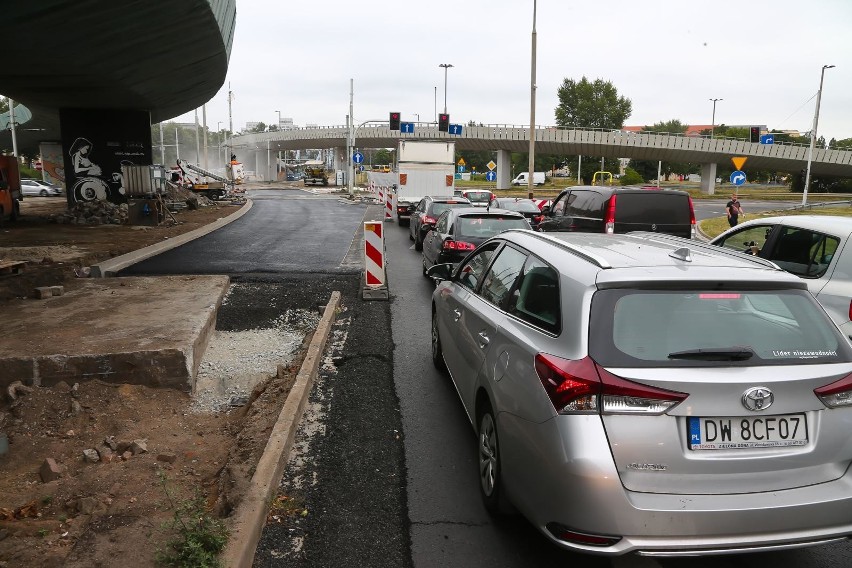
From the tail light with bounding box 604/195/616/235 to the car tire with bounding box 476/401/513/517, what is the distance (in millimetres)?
9039

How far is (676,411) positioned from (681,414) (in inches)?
1.1

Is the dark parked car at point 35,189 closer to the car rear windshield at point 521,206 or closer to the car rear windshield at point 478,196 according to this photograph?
the car rear windshield at point 478,196

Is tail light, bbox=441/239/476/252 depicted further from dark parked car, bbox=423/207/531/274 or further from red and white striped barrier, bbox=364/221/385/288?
red and white striped barrier, bbox=364/221/385/288

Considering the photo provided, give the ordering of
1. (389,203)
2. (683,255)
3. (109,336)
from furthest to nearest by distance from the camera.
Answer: (389,203) → (109,336) → (683,255)

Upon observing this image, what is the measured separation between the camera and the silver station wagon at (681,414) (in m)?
2.97

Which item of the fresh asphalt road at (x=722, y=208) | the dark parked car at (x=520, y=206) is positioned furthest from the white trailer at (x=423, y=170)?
the fresh asphalt road at (x=722, y=208)

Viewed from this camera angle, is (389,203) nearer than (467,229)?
No

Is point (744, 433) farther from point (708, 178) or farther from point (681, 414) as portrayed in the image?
point (708, 178)

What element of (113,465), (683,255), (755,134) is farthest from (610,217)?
(755,134)

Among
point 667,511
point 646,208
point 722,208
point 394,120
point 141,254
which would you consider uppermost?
point 394,120

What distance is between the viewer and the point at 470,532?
387 centimetres

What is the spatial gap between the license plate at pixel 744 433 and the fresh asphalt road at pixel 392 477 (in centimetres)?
91

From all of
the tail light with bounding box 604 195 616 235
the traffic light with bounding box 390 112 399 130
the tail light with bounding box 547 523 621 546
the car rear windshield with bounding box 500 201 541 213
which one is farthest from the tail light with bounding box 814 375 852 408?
the traffic light with bounding box 390 112 399 130

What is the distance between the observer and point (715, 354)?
10.4 ft
